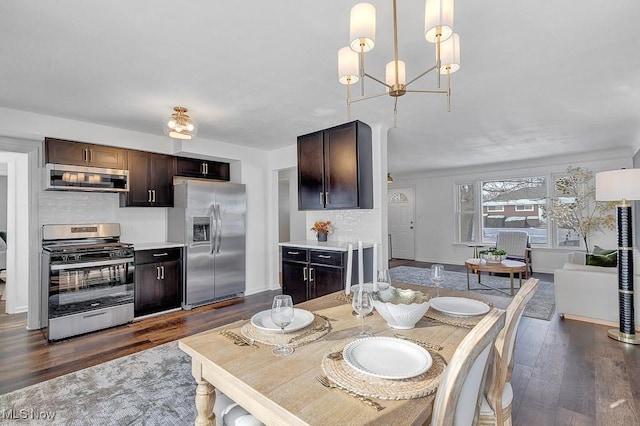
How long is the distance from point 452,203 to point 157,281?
22.1 feet

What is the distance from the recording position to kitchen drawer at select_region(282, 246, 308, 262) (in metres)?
4.15

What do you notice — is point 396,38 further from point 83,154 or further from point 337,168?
point 83,154

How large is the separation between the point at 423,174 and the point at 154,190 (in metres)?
6.43

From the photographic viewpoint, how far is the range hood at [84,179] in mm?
3527

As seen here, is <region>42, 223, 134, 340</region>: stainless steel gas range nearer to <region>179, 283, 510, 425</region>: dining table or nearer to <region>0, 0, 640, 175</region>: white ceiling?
<region>0, 0, 640, 175</region>: white ceiling

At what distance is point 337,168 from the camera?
392 centimetres

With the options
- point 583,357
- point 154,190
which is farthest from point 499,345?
point 154,190

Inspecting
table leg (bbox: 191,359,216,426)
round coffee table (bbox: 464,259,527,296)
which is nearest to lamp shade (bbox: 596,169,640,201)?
round coffee table (bbox: 464,259,527,296)

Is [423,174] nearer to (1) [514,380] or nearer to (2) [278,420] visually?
(1) [514,380]

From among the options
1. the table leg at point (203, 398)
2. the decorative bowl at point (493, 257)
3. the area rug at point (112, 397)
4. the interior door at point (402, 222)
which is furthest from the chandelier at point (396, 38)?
the interior door at point (402, 222)

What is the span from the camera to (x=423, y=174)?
8.38 metres

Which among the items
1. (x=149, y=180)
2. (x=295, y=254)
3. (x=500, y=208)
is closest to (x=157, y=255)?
(x=149, y=180)

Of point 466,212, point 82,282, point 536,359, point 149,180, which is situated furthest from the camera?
point 466,212

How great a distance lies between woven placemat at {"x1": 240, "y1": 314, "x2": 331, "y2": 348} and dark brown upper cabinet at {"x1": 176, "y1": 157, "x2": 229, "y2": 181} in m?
3.68
